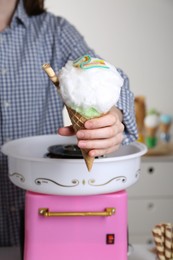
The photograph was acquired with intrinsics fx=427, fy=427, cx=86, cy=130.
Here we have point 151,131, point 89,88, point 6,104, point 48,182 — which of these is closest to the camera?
point 89,88

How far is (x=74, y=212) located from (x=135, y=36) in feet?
6.01

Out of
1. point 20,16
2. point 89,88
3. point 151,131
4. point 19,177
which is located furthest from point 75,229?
point 151,131

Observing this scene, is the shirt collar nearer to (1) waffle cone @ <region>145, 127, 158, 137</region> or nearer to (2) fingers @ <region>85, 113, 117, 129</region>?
(2) fingers @ <region>85, 113, 117, 129</region>

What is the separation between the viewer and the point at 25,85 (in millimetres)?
Result: 1051

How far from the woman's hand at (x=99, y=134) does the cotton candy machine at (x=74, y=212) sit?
0.16 feet

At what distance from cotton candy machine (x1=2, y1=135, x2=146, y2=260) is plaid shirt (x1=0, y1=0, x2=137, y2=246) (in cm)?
25

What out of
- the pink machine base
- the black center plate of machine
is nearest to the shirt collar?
the black center plate of machine

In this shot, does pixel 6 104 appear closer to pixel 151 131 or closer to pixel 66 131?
pixel 66 131

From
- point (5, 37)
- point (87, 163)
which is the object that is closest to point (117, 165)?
point (87, 163)

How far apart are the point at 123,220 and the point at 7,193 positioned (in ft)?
1.24

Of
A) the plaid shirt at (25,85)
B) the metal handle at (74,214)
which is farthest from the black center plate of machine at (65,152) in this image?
the plaid shirt at (25,85)

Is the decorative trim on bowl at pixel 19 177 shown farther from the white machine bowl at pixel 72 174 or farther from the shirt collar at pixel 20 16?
the shirt collar at pixel 20 16

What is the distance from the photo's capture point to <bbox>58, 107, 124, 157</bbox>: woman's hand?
2.19 ft

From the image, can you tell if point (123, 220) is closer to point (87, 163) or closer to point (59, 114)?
point (87, 163)
